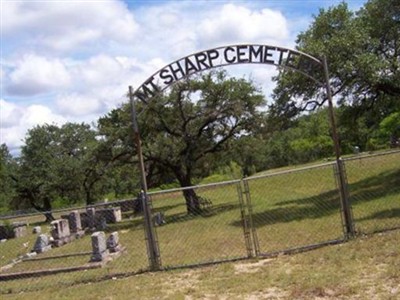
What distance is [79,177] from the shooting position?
129ft

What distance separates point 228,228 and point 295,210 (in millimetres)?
2924

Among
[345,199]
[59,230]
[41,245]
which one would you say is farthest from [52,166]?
[345,199]

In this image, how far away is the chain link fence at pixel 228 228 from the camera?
11.4 metres

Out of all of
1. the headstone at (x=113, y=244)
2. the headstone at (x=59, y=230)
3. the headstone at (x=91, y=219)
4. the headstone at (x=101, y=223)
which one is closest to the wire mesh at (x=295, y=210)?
the headstone at (x=113, y=244)

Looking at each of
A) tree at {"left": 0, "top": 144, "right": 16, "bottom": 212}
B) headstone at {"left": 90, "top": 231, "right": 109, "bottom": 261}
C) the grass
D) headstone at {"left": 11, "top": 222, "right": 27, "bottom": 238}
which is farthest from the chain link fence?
tree at {"left": 0, "top": 144, "right": 16, "bottom": 212}

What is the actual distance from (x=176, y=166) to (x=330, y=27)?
11.6 meters

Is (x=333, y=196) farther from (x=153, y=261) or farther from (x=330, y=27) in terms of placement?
(x=153, y=261)

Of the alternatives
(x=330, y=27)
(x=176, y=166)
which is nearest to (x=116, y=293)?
(x=330, y=27)

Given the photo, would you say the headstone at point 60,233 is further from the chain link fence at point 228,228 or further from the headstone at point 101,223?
the headstone at point 101,223

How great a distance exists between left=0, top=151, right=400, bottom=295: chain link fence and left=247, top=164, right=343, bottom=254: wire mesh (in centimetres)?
4

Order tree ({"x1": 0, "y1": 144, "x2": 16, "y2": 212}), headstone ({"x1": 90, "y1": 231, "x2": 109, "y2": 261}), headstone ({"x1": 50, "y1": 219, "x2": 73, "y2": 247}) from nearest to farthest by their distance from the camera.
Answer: headstone ({"x1": 90, "y1": 231, "x2": 109, "y2": 261}) < headstone ({"x1": 50, "y1": 219, "x2": 73, "y2": 247}) < tree ({"x1": 0, "y1": 144, "x2": 16, "y2": 212})

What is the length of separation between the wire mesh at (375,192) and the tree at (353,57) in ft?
8.94

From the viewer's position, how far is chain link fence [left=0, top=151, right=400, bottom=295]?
37.4 feet

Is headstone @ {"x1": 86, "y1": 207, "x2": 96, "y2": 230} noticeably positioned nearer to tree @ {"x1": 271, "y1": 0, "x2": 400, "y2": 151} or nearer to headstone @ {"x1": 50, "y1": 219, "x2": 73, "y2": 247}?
headstone @ {"x1": 50, "y1": 219, "x2": 73, "y2": 247}
